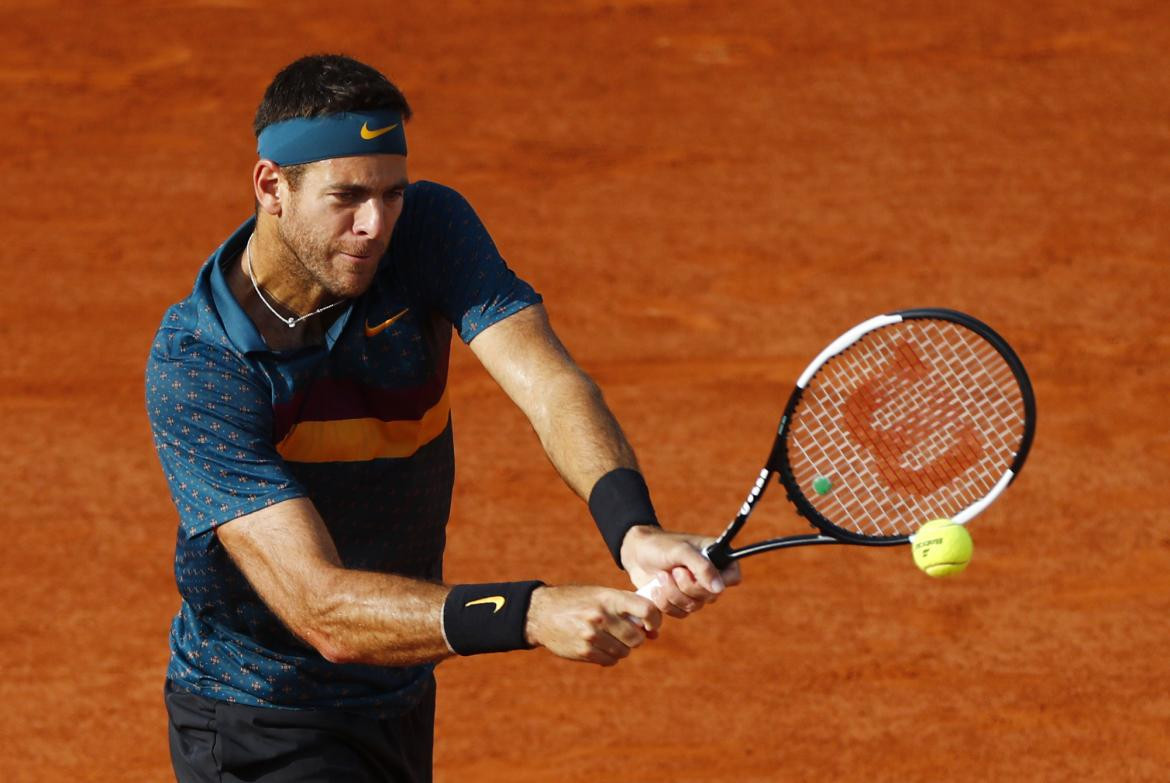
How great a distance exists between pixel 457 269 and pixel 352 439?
448mm

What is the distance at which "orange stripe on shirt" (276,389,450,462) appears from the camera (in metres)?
3.81

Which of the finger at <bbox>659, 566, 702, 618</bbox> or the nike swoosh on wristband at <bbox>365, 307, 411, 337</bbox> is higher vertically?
the nike swoosh on wristband at <bbox>365, 307, 411, 337</bbox>

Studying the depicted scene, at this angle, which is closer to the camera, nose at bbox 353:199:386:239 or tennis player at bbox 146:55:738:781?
tennis player at bbox 146:55:738:781

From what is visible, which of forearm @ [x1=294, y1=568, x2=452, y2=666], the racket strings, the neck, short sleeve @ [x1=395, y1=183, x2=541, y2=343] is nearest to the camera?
forearm @ [x1=294, y1=568, x2=452, y2=666]

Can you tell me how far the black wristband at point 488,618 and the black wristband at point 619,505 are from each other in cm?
27

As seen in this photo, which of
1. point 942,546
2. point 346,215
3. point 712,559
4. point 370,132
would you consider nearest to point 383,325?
point 346,215

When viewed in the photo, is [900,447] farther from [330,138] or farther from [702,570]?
[330,138]

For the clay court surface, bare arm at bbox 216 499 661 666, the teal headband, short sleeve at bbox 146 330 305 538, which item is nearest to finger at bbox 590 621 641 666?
bare arm at bbox 216 499 661 666

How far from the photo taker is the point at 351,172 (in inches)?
143

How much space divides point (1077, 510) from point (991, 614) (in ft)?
2.68

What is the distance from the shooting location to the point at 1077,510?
7.11m

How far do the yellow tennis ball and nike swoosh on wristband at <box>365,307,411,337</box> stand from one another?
1.21 m

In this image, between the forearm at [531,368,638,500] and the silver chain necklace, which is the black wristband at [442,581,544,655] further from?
the silver chain necklace

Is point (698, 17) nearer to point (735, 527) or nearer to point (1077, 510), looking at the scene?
point (1077, 510)
